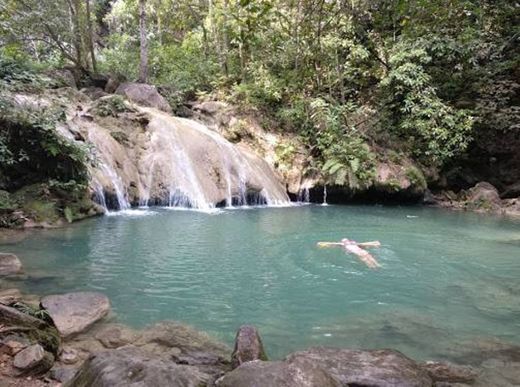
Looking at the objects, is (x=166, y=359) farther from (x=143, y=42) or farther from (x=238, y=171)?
(x=143, y=42)

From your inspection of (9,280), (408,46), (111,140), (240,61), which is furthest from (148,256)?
(240,61)

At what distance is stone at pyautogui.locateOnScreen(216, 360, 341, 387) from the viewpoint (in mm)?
3030

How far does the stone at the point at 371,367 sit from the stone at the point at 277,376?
0.63m

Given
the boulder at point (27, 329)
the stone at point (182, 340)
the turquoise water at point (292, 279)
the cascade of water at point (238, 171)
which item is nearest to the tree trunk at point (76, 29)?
the cascade of water at point (238, 171)

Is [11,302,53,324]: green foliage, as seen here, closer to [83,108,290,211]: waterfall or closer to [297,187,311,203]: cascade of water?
[83,108,290,211]: waterfall

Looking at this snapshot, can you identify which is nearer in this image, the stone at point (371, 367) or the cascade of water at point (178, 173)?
the stone at point (371, 367)

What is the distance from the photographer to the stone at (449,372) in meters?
A: 4.36

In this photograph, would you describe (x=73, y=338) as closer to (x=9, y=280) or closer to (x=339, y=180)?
(x=9, y=280)

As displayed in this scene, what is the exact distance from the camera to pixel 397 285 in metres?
7.47

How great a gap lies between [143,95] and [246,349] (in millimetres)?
15113

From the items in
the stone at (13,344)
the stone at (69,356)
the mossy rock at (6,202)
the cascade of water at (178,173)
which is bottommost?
the stone at (69,356)

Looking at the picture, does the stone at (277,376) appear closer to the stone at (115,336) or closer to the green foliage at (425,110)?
the stone at (115,336)

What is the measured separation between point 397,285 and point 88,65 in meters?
18.0

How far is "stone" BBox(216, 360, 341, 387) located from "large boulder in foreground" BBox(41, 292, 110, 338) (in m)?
2.50
